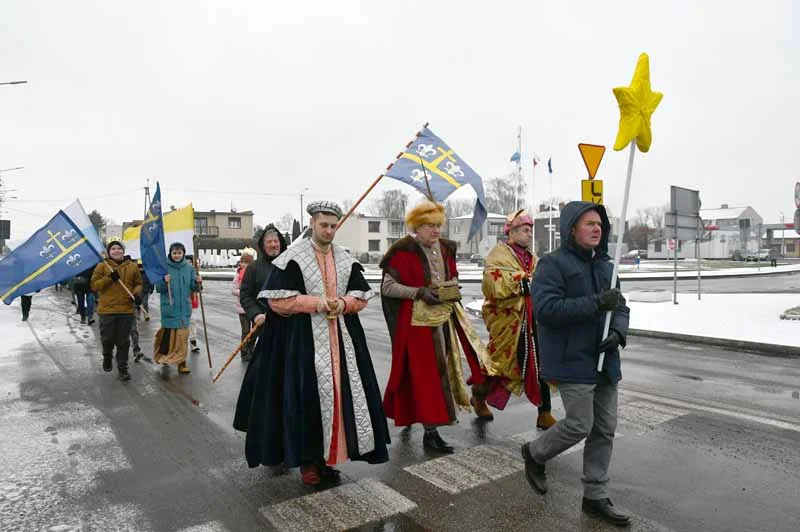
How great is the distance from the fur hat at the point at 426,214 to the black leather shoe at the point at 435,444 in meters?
1.75

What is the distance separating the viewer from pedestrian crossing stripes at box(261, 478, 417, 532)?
3447 mm

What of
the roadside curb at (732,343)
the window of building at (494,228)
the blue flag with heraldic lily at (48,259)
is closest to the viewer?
the blue flag with heraldic lily at (48,259)

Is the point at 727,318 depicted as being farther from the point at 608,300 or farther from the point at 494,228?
the point at 494,228

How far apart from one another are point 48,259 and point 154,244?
4.37 feet

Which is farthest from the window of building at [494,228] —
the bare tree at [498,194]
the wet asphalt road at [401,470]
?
the wet asphalt road at [401,470]

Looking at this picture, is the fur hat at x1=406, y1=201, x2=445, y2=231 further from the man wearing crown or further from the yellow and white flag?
the yellow and white flag

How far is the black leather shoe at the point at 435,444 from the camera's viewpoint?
4668mm

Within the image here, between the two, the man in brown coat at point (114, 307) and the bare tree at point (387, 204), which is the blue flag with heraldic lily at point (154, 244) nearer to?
the man in brown coat at point (114, 307)

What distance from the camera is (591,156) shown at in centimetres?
756

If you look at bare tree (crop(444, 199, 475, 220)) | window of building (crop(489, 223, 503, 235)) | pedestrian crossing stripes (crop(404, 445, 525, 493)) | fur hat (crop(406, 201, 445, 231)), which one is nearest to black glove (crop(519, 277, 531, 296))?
fur hat (crop(406, 201, 445, 231))

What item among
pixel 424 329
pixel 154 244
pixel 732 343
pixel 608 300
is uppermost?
pixel 154 244

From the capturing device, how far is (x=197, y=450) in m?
4.85

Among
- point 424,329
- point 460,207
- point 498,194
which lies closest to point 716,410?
point 424,329

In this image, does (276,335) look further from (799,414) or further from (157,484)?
(799,414)
